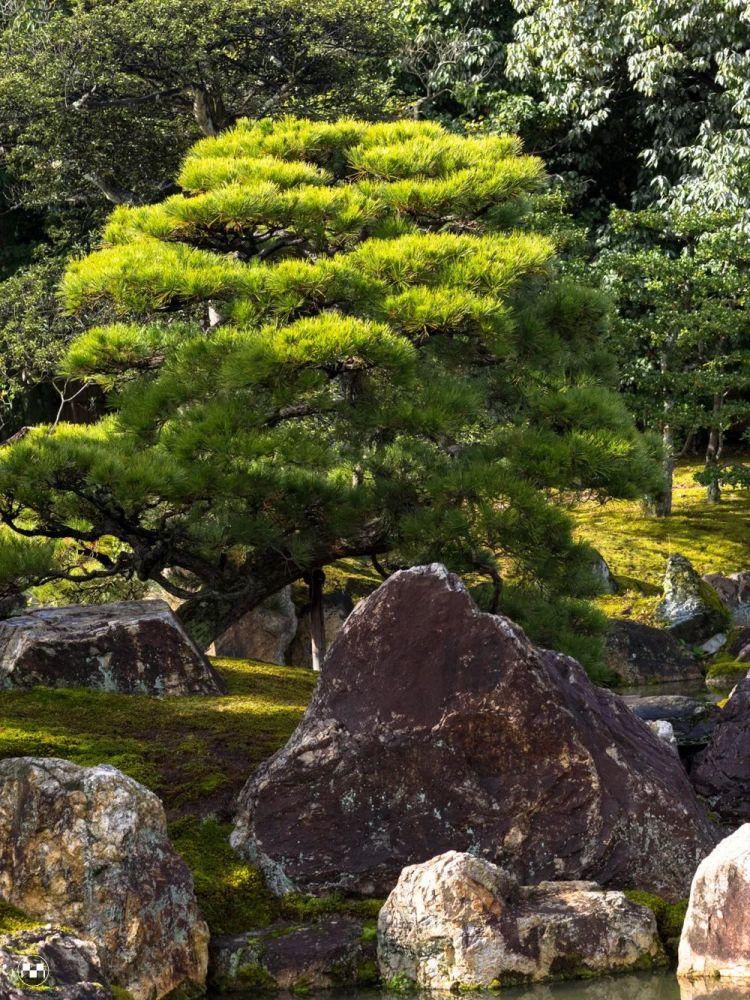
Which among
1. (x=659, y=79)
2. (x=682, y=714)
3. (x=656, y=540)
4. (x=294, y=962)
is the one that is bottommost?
(x=294, y=962)

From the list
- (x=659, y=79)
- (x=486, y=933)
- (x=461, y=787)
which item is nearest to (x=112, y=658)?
(x=461, y=787)

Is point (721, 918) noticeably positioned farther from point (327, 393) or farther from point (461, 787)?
point (327, 393)

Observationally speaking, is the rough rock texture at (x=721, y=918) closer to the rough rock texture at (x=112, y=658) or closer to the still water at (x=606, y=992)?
the still water at (x=606, y=992)

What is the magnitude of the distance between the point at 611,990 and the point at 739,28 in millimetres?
19859

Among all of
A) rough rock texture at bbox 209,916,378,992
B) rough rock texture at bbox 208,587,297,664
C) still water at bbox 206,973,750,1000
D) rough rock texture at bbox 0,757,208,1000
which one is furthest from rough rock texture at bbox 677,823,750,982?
rough rock texture at bbox 208,587,297,664

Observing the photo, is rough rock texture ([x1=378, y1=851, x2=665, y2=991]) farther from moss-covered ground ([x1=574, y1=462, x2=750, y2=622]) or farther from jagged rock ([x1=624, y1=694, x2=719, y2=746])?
moss-covered ground ([x1=574, y1=462, x2=750, y2=622])

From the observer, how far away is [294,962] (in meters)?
6.33

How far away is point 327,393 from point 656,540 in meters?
12.2

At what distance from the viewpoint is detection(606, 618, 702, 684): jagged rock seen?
592 inches

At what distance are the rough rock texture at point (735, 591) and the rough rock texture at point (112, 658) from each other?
10220 mm

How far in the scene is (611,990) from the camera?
6.11m

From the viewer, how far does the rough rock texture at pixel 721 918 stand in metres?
5.94

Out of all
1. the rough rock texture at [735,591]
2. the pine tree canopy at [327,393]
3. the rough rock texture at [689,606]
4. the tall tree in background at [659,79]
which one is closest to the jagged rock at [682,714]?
the pine tree canopy at [327,393]

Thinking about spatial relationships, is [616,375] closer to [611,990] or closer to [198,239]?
[198,239]
